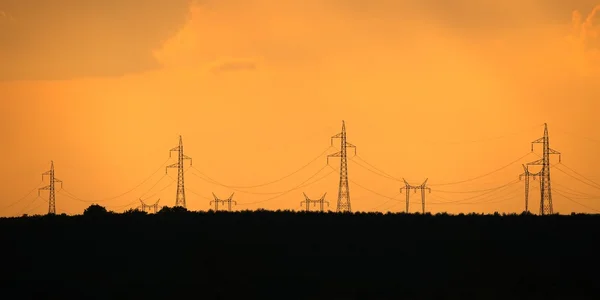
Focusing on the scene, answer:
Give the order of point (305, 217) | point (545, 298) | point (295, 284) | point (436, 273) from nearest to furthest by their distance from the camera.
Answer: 1. point (545, 298)
2. point (295, 284)
3. point (436, 273)
4. point (305, 217)

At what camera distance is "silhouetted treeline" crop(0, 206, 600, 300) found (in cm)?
7494

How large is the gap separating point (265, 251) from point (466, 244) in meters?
16.2

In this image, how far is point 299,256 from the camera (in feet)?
285

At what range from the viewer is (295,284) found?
76.1 m

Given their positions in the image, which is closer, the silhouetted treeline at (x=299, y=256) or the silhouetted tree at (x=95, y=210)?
the silhouetted treeline at (x=299, y=256)

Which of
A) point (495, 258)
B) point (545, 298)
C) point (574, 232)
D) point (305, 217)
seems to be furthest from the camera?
point (305, 217)

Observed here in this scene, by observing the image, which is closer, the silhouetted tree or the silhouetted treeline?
the silhouetted treeline

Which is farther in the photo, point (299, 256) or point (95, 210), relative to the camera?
point (95, 210)

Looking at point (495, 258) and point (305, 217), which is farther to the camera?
point (305, 217)

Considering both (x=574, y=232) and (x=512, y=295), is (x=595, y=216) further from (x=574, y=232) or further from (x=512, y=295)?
(x=512, y=295)

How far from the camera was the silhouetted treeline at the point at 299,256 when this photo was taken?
7494 cm

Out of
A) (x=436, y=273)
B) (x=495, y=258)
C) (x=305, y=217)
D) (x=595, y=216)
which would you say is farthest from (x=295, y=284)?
(x=595, y=216)

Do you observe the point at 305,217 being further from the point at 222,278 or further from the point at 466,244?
the point at 222,278

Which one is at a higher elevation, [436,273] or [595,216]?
[595,216]
